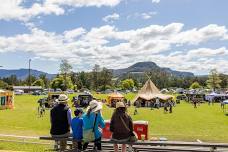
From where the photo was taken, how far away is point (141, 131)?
19062 millimetres

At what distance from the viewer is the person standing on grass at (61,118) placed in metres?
11.2

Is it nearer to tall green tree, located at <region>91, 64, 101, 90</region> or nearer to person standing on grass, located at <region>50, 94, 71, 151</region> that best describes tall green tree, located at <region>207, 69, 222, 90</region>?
tall green tree, located at <region>91, 64, 101, 90</region>

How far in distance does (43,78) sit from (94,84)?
106ft

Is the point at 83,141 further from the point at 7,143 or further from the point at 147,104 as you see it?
the point at 147,104

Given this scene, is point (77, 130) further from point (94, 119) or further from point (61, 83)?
point (61, 83)

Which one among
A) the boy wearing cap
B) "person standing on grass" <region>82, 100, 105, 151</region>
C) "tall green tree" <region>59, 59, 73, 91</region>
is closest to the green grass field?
the boy wearing cap

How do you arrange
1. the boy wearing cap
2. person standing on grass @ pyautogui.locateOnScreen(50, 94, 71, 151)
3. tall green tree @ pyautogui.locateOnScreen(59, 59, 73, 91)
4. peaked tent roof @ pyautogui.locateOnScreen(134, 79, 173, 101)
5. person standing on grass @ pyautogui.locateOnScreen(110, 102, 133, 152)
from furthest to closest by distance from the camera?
tall green tree @ pyautogui.locateOnScreen(59, 59, 73, 91) < peaked tent roof @ pyautogui.locateOnScreen(134, 79, 173, 101) < person standing on grass @ pyautogui.locateOnScreen(50, 94, 71, 151) < the boy wearing cap < person standing on grass @ pyautogui.locateOnScreen(110, 102, 133, 152)

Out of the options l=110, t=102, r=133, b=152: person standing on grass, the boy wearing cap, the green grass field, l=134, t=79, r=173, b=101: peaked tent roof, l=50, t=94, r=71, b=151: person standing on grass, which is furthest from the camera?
l=134, t=79, r=173, b=101: peaked tent roof

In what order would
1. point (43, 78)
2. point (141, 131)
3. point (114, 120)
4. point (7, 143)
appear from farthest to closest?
point (43, 78)
point (141, 131)
point (7, 143)
point (114, 120)

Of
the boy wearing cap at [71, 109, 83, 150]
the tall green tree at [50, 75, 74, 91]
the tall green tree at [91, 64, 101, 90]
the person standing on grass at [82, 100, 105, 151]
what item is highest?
the tall green tree at [91, 64, 101, 90]

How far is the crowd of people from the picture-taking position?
1048 cm

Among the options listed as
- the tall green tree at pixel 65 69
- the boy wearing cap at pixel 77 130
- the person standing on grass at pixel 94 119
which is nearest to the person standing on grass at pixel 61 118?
the boy wearing cap at pixel 77 130

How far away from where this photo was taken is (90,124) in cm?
1062

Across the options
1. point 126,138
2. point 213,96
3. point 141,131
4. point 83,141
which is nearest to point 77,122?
point 83,141
